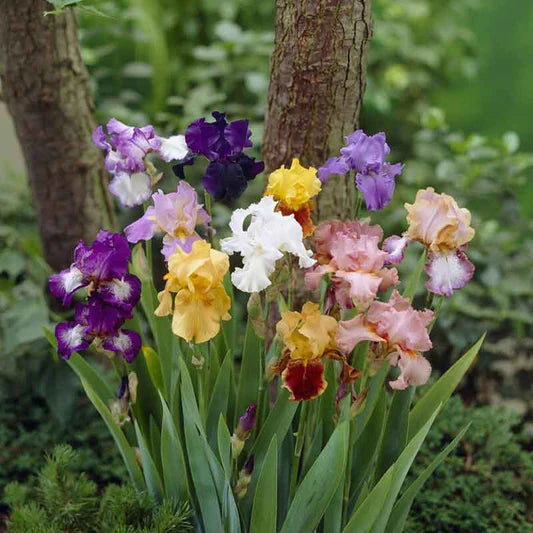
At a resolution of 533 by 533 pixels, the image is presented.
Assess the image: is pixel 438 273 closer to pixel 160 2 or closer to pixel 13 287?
pixel 13 287

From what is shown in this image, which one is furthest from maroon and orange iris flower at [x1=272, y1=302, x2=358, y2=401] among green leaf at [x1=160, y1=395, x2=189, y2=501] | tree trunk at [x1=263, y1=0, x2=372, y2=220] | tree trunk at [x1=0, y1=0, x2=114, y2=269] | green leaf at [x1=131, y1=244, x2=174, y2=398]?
tree trunk at [x1=0, y1=0, x2=114, y2=269]

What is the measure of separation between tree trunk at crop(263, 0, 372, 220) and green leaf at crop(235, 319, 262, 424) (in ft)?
1.08

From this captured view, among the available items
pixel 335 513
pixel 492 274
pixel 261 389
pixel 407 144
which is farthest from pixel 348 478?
pixel 407 144

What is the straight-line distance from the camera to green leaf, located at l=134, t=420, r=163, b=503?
3.89 feet

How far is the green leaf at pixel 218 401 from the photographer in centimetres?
113

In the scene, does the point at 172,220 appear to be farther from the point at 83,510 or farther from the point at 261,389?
the point at 83,510

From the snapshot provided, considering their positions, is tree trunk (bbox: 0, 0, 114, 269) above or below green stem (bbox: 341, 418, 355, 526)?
above

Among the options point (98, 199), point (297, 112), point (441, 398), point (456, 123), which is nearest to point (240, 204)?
point (98, 199)

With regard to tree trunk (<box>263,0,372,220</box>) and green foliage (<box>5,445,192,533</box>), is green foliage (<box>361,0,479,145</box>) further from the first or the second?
green foliage (<box>5,445,192,533</box>)

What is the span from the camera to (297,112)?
129 cm

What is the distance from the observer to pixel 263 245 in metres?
0.95

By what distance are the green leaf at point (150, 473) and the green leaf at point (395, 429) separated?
34 centimetres

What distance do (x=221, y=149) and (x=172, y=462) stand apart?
46 centimetres

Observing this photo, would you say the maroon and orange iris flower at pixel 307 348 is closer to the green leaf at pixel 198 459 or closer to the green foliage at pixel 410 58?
the green leaf at pixel 198 459
